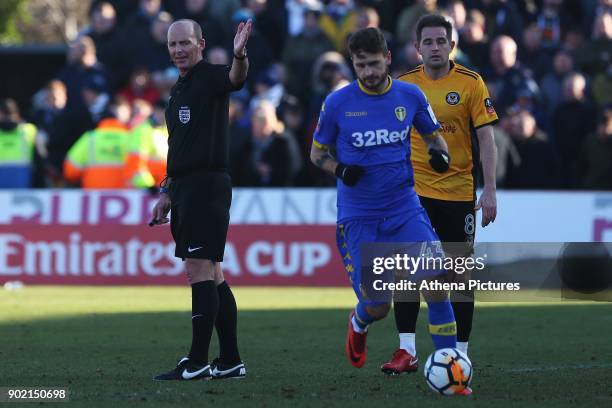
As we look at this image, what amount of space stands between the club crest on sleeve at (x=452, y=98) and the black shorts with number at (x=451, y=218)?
0.67 m

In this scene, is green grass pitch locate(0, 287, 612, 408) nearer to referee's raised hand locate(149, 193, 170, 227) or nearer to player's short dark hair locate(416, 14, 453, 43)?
referee's raised hand locate(149, 193, 170, 227)

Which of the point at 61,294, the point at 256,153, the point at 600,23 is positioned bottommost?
the point at 61,294

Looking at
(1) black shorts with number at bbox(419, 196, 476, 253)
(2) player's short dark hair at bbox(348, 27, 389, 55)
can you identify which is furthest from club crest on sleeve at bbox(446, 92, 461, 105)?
(2) player's short dark hair at bbox(348, 27, 389, 55)

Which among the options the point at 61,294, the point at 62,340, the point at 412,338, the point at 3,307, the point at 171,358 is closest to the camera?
the point at 412,338

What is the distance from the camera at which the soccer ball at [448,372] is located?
318 inches

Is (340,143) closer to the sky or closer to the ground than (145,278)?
closer to the sky

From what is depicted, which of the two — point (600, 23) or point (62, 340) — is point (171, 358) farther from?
point (600, 23)

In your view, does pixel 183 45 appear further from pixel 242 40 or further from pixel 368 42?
pixel 368 42

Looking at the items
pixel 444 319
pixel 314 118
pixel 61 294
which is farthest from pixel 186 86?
pixel 314 118

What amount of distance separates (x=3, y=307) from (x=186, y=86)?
628 cm

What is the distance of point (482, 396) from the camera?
318 inches

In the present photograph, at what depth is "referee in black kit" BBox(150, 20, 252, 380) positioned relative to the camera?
29.0ft

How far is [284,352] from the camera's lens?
10.6 m

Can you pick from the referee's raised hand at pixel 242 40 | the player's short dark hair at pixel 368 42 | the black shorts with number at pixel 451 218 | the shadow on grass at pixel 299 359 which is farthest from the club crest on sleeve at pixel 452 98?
the shadow on grass at pixel 299 359
